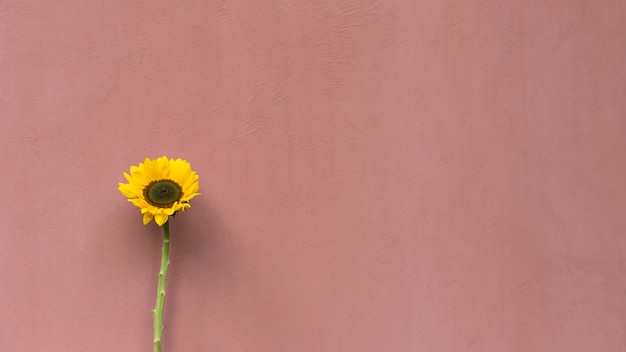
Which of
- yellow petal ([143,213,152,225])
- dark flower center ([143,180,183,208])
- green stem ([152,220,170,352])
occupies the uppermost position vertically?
dark flower center ([143,180,183,208])

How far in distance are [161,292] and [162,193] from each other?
0.59 ft

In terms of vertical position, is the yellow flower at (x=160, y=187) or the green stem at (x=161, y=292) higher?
the yellow flower at (x=160, y=187)

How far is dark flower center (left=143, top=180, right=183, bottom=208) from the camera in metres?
1.31

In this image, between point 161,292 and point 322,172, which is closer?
point 161,292

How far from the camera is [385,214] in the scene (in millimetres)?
1475

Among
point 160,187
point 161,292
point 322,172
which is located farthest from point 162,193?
point 322,172

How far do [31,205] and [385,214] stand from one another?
0.67 m

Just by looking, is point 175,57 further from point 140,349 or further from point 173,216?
point 140,349

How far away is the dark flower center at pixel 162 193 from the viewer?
4.30 ft

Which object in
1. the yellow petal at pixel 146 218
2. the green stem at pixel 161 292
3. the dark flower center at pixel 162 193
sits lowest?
the green stem at pixel 161 292

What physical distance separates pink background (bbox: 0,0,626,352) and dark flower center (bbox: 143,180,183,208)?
0.09 m

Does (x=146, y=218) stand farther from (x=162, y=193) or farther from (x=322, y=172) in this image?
(x=322, y=172)

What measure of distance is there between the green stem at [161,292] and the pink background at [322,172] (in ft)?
0.15

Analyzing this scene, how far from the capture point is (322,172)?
4.79 ft
